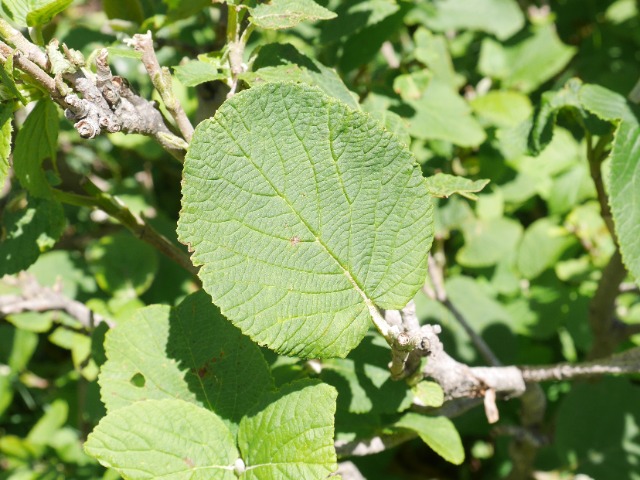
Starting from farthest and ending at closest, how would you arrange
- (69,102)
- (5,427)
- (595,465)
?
(5,427) → (595,465) → (69,102)

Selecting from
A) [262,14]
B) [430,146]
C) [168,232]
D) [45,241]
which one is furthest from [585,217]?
[45,241]

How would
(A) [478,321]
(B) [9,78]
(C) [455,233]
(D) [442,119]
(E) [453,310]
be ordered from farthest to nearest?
(C) [455,233] < (A) [478,321] < (E) [453,310] < (D) [442,119] < (B) [9,78]

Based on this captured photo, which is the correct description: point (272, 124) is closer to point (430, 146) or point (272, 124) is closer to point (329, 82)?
point (329, 82)

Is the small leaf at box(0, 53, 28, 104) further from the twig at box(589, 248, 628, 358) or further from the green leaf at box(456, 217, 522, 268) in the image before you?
the green leaf at box(456, 217, 522, 268)

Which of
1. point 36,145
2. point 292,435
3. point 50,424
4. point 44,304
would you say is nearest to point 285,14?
point 36,145

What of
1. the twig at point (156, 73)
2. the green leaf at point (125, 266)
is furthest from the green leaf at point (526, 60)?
the twig at point (156, 73)

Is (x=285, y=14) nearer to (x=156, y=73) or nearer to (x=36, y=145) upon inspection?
(x=156, y=73)

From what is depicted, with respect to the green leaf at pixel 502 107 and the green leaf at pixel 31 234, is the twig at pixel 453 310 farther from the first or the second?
the green leaf at pixel 31 234
